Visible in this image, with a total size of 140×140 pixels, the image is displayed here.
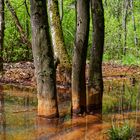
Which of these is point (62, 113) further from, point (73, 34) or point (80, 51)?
point (73, 34)

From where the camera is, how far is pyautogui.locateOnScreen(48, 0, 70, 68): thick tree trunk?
14.4 m

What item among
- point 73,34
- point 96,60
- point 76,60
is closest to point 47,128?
point 76,60

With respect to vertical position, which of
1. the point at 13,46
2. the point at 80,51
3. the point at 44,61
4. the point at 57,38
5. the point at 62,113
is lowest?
the point at 62,113

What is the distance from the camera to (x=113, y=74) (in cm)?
1981

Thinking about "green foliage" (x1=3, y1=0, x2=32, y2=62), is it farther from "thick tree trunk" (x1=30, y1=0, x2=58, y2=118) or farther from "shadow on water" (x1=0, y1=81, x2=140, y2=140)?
"thick tree trunk" (x1=30, y1=0, x2=58, y2=118)

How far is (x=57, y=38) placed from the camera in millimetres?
14766

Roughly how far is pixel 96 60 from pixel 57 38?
449cm

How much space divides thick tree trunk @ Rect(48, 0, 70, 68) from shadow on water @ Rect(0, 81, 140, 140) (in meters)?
1.26

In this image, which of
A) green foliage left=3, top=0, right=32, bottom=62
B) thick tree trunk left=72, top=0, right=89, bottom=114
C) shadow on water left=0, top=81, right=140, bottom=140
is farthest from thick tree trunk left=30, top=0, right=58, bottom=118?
green foliage left=3, top=0, right=32, bottom=62

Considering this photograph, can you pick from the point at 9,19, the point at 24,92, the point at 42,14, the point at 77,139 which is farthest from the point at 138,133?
the point at 9,19

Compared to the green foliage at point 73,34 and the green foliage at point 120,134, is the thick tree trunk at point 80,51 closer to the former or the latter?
the green foliage at point 120,134

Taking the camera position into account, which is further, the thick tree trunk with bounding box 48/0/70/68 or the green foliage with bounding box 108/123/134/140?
the thick tree trunk with bounding box 48/0/70/68

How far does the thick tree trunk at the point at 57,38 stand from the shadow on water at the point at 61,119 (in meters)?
1.26

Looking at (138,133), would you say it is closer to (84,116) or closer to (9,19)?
(84,116)
